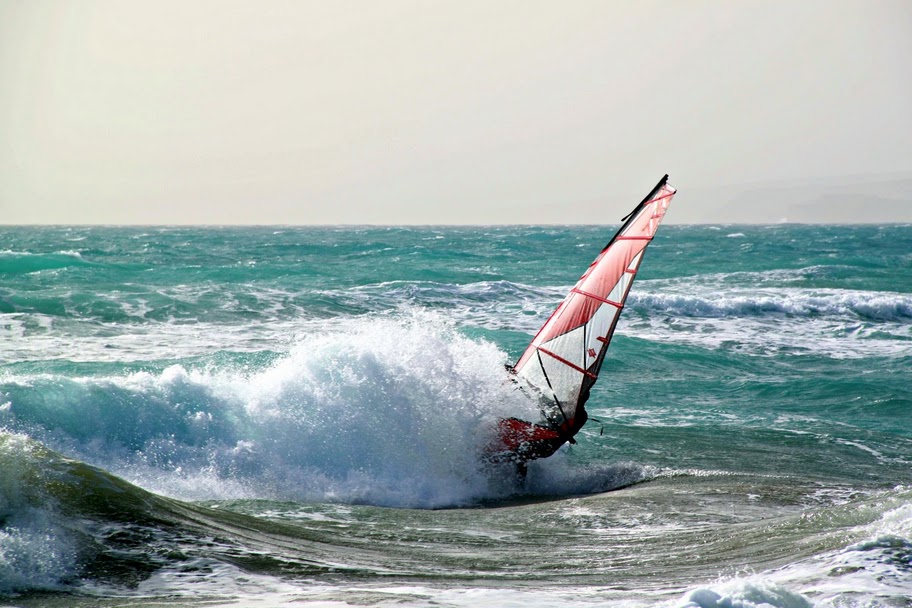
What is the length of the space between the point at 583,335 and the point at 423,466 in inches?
101

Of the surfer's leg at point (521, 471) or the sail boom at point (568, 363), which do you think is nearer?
the surfer's leg at point (521, 471)

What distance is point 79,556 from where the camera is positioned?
4727 mm

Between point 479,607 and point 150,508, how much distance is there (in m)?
2.59

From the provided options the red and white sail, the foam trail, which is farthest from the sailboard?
the foam trail

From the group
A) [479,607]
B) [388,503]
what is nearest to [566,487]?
[388,503]

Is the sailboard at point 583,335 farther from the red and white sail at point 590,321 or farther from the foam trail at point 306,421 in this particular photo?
the foam trail at point 306,421

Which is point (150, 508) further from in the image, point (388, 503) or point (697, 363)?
point (697, 363)

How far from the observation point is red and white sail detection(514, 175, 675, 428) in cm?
1009

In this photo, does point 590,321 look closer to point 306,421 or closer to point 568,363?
point 568,363

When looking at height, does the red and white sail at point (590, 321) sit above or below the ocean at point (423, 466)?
above

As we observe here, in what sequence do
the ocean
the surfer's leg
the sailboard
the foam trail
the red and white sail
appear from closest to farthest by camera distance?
the ocean, the foam trail, the surfer's leg, the sailboard, the red and white sail

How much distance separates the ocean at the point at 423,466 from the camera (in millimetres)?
4559

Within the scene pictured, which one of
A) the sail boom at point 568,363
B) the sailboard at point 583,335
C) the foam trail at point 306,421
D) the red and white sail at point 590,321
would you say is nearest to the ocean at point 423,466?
the foam trail at point 306,421

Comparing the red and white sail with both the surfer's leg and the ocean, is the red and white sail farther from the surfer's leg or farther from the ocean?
the surfer's leg
